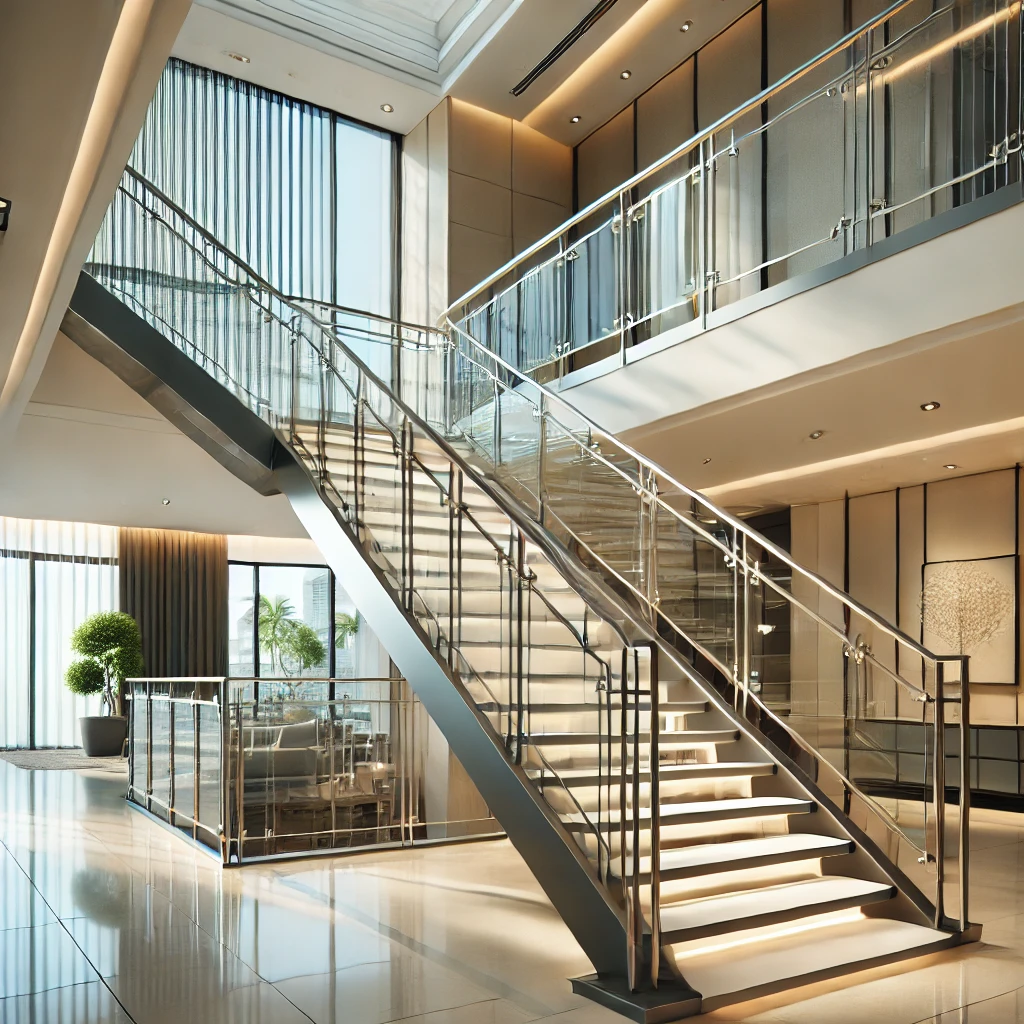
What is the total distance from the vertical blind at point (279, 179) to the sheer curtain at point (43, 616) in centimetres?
690

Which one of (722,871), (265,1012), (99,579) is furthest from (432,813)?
(99,579)

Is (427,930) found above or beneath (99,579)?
beneath

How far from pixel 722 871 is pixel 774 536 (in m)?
9.84

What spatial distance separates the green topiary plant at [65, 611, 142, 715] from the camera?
1634 centimetres

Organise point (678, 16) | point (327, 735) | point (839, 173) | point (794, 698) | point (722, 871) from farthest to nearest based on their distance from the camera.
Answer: point (678, 16)
point (327, 735)
point (839, 173)
point (794, 698)
point (722, 871)

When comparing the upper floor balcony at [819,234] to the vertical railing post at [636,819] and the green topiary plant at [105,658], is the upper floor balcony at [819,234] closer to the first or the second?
the vertical railing post at [636,819]

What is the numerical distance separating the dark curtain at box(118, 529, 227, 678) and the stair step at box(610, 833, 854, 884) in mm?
13906

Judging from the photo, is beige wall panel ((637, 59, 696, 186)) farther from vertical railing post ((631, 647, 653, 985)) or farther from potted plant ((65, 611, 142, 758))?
potted plant ((65, 611, 142, 758))

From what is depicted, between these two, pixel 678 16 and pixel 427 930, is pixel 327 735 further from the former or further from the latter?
pixel 678 16

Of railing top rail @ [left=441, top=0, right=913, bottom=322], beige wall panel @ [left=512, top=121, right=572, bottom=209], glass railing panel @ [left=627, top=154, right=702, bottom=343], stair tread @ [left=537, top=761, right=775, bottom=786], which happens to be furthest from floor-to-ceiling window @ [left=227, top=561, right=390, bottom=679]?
stair tread @ [left=537, top=761, right=775, bottom=786]

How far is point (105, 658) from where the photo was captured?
54.1ft

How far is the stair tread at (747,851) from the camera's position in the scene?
523 cm

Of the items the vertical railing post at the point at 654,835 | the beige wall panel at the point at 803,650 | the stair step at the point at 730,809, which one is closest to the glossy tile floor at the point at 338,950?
the vertical railing post at the point at 654,835

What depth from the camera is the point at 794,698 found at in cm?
658
